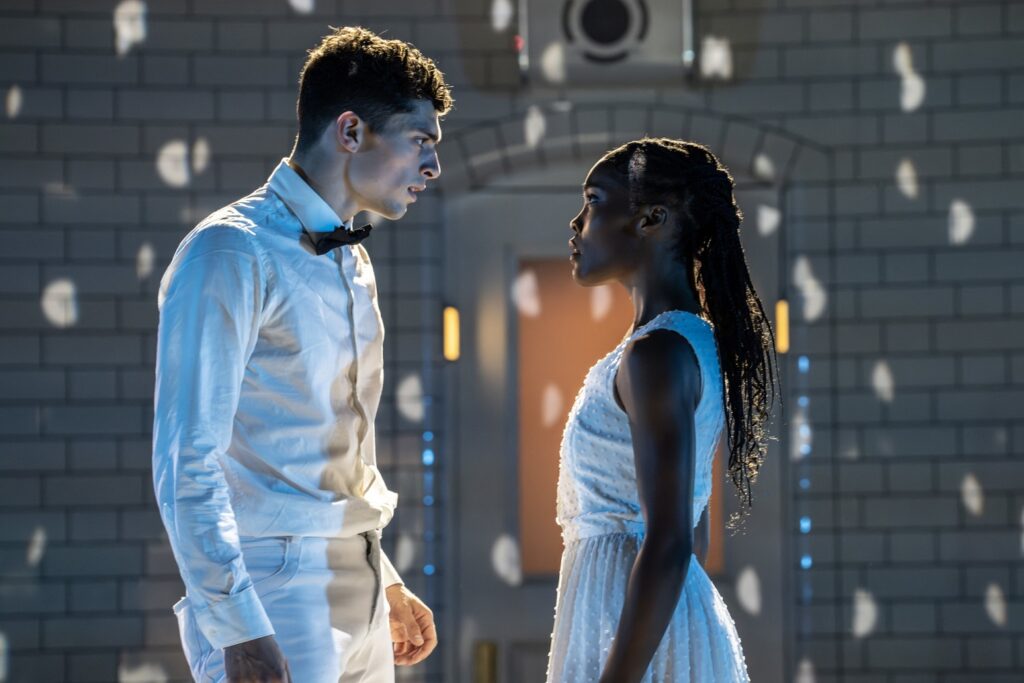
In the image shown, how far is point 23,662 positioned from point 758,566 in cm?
231

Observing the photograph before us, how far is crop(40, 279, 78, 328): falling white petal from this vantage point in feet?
13.4

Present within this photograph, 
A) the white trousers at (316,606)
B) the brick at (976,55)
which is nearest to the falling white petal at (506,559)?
the brick at (976,55)

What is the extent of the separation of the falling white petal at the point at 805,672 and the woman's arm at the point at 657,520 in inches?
108

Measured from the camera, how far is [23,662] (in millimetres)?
4047

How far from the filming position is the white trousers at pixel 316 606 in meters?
1.70

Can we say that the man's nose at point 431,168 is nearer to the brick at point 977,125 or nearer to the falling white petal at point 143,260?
the falling white petal at point 143,260

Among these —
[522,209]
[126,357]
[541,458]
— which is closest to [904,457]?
[541,458]

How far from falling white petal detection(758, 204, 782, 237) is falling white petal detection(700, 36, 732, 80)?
1.44 feet

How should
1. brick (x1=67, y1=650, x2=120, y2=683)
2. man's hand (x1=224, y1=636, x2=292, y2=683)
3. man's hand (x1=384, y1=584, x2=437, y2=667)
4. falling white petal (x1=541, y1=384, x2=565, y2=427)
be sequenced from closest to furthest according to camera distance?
man's hand (x1=224, y1=636, x2=292, y2=683) < man's hand (x1=384, y1=584, x2=437, y2=667) < brick (x1=67, y1=650, x2=120, y2=683) < falling white petal (x1=541, y1=384, x2=565, y2=427)

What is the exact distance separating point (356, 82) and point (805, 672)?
2.87 meters

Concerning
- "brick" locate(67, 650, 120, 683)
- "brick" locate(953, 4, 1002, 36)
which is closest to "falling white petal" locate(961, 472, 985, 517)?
"brick" locate(953, 4, 1002, 36)

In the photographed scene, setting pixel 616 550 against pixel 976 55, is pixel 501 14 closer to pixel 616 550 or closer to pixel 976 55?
pixel 976 55

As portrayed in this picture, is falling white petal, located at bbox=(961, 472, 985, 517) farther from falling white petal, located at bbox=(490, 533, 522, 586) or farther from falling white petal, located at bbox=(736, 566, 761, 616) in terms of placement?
falling white petal, located at bbox=(490, 533, 522, 586)

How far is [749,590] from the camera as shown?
13.6 feet
